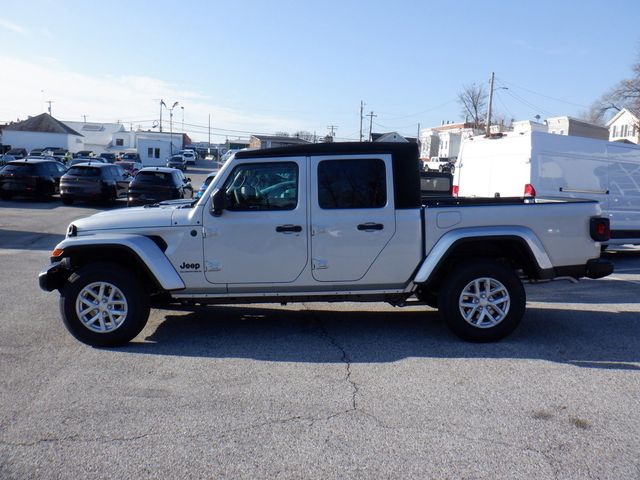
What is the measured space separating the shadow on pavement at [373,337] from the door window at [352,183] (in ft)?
4.71

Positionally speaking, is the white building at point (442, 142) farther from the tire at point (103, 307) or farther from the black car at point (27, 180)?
the tire at point (103, 307)

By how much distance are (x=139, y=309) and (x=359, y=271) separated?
7.31ft

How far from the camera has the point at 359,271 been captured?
636cm

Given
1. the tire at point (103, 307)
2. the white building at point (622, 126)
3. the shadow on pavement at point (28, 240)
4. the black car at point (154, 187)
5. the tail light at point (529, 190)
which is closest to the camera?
the tire at point (103, 307)

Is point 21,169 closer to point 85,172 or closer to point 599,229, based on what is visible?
point 85,172

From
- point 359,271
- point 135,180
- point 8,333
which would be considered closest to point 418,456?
point 359,271

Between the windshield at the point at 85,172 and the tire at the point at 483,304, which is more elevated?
the windshield at the point at 85,172

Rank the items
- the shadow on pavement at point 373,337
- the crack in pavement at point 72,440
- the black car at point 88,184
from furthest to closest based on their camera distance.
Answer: the black car at point 88,184 < the shadow on pavement at point 373,337 < the crack in pavement at point 72,440

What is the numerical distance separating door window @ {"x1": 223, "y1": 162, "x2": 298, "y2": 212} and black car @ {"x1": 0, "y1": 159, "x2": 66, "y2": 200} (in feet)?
67.2

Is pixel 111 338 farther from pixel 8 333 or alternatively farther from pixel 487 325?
pixel 487 325

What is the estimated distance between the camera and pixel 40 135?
83.4 metres

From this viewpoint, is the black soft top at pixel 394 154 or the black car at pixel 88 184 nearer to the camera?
the black soft top at pixel 394 154

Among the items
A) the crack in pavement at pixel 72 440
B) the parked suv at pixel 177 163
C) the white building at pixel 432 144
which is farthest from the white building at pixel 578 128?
the crack in pavement at pixel 72 440

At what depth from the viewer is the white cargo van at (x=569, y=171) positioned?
37.2 feet
